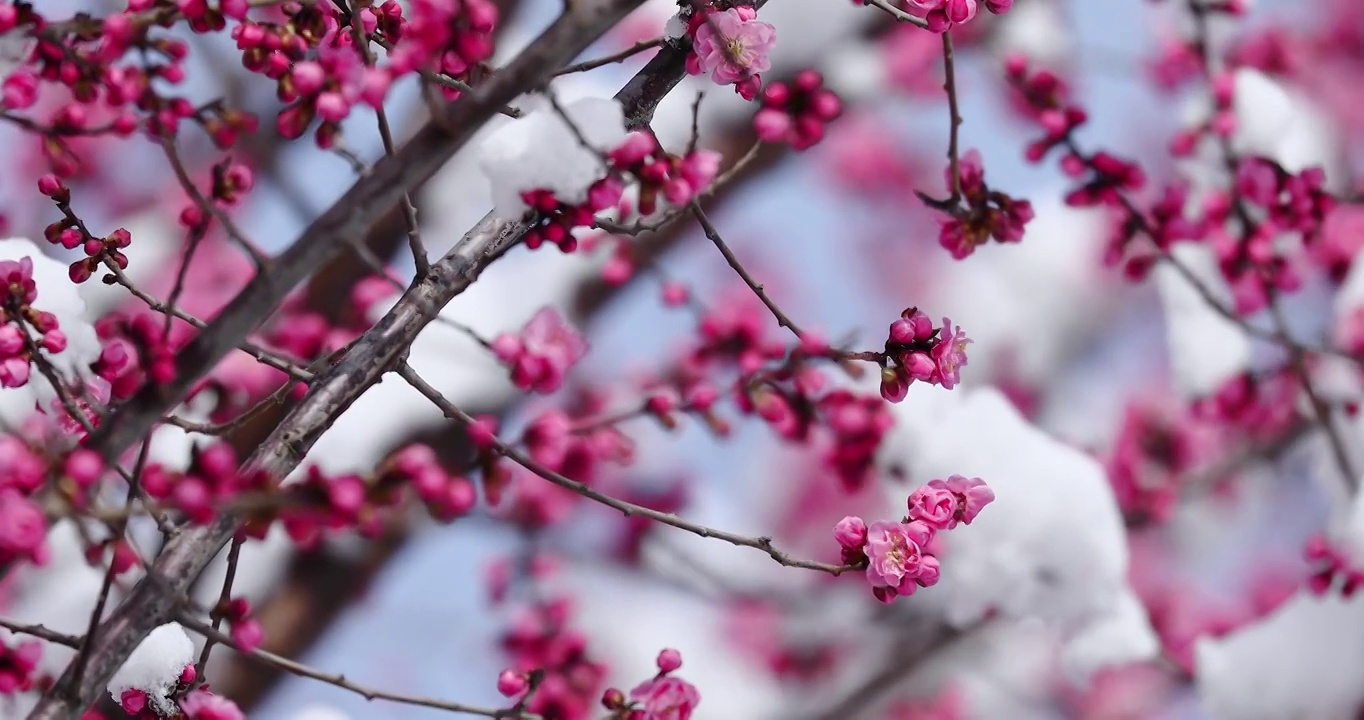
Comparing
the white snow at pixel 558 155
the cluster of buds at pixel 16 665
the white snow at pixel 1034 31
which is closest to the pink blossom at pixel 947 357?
the white snow at pixel 558 155

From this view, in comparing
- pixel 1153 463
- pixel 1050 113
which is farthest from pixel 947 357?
pixel 1153 463

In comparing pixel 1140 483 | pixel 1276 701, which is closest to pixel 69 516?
pixel 1276 701

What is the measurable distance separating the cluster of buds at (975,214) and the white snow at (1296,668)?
1514 mm

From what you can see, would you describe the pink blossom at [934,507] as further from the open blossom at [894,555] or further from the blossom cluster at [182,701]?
the blossom cluster at [182,701]

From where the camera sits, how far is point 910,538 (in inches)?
53.2

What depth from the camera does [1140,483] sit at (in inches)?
143

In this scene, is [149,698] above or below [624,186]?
below

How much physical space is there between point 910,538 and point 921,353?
24cm

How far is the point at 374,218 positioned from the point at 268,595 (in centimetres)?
282

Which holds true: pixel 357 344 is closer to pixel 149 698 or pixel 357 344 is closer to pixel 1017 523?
pixel 149 698

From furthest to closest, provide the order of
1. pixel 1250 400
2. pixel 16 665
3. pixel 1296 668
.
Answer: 1. pixel 1250 400
2. pixel 1296 668
3. pixel 16 665

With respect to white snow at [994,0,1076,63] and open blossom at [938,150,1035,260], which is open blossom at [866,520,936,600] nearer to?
open blossom at [938,150,1035,260]

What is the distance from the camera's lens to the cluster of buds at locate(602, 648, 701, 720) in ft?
4.48

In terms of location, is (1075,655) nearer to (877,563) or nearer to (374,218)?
(877,563)
